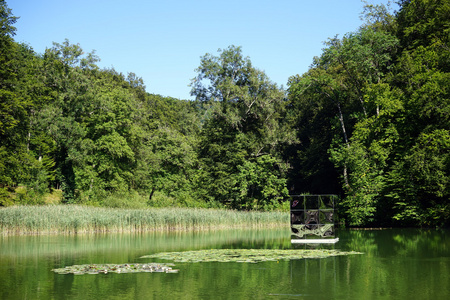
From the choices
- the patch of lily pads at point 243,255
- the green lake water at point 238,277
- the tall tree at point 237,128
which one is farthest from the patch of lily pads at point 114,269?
the tall tree at point 237,128

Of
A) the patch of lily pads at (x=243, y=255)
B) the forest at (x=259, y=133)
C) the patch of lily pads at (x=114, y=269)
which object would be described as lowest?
the patch of lily pads at (x=243, y=255)

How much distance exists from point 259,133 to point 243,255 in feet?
98.1

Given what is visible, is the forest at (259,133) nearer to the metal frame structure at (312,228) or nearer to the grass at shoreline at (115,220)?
the grass at shoreline at (115,220)

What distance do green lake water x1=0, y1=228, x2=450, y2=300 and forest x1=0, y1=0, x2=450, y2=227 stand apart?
45.9 ft

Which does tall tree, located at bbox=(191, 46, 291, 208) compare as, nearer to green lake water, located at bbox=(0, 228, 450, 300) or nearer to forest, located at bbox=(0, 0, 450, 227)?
forest, located at bbox=(0, 0, 450, 227)

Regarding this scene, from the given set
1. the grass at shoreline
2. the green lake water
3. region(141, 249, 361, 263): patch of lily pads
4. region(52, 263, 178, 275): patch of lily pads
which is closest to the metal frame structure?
the green lake water

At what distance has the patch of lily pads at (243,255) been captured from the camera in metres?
16.8

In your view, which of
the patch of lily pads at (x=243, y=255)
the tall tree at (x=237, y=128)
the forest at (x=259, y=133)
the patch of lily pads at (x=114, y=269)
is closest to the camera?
the patch of lily pads at (x=114, y=269)

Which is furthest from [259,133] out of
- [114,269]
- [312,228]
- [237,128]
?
[114,269]

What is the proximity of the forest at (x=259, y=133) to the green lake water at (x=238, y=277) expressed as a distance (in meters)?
14.0

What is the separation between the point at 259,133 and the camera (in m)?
47.1

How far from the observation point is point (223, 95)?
46.2 m

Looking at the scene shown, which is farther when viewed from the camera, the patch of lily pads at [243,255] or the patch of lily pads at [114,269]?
the patch of lily pads at [243,255]

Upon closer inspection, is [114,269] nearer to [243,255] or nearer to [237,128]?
[243,255]
